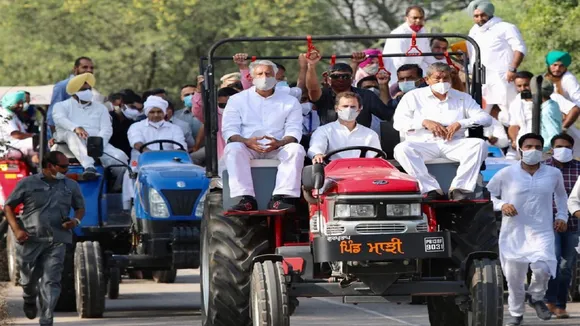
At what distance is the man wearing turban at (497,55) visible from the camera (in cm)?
2247

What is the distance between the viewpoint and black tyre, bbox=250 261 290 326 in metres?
12.7

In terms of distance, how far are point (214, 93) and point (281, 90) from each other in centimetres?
61

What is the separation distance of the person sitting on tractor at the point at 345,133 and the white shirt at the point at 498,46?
838 centimetres

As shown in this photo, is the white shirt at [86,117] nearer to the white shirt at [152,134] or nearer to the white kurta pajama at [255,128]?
the white shirt at [152,134]

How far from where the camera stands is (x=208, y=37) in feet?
152

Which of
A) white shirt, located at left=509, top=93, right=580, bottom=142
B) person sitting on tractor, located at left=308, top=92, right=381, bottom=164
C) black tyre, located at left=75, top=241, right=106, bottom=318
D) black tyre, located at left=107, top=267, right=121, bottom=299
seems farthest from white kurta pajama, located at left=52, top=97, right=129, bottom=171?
person sitting on tractor, located at left=308, top=92, right=381, bottom=164

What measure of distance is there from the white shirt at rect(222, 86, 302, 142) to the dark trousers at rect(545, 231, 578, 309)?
4.61 meters

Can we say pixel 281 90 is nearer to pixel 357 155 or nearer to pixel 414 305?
pixel 357 155

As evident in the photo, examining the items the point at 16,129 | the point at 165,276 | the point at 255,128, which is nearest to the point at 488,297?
the point at 255,128

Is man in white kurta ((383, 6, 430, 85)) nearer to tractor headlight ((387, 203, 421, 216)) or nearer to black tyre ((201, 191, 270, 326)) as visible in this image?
black tyre ((201, 191, 270, 326))

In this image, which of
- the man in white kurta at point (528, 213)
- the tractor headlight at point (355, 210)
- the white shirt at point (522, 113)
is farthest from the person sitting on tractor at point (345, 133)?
the white shirt at point (522, 113)

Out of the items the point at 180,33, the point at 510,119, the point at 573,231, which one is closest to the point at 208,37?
the point at 180,33

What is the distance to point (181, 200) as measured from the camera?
62.2ft

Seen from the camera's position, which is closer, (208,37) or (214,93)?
(214,93)
